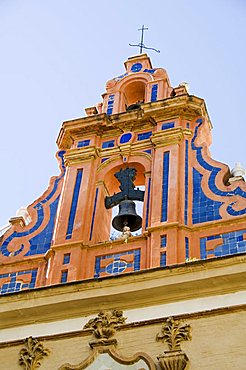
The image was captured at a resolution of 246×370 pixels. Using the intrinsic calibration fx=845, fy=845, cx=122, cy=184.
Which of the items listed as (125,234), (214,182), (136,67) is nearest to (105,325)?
(125,234)

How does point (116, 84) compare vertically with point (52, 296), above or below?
above

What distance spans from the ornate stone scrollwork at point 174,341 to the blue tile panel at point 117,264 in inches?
61.2

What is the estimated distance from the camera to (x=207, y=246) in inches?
467

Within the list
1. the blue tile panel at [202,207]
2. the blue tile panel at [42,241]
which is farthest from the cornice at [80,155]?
the blue tile panel at [202,207]

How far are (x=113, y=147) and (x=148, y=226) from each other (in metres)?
2.19

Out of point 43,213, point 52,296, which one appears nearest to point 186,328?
point 52,296

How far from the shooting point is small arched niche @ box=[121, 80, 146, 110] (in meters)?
15.7

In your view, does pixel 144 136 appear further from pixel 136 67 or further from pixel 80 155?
pixel 136 67

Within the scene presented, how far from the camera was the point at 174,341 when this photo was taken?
33.9 ft

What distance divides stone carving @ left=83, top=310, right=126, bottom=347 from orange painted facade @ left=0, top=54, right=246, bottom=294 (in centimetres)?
109

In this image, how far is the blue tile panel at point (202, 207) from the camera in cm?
1229

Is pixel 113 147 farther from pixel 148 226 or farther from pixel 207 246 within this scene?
pixel 207 246

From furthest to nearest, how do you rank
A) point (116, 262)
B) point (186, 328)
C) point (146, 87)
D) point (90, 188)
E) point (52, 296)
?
1. point (146, 87)
2. point (90, 188)
3. point (116, 262)
4. point (52, 296)
5. point (186, 328)

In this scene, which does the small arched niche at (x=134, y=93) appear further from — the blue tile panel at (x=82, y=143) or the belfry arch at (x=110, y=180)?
the belfry arch at (x=110, y=180)
